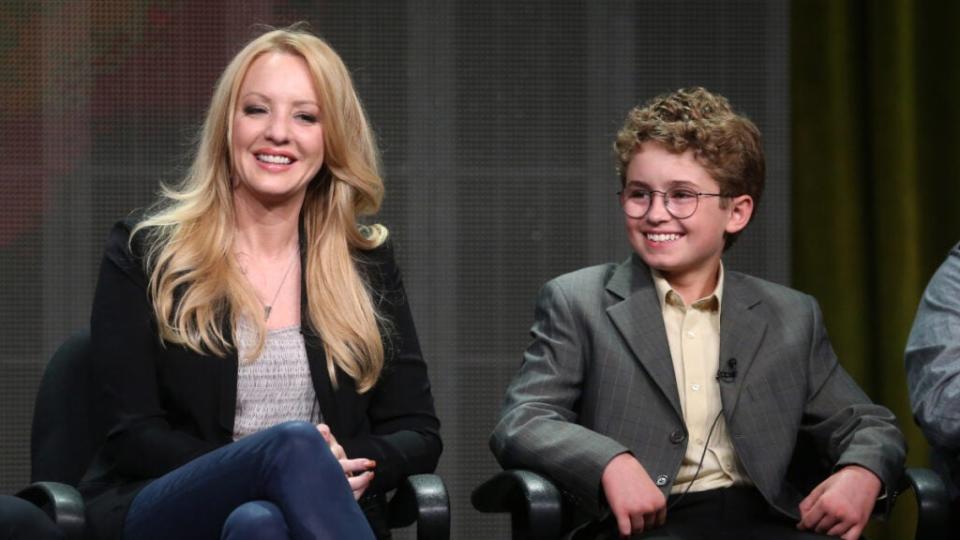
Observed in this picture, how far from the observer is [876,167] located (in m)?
4.56

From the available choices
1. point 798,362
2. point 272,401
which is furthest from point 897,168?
point 272,401

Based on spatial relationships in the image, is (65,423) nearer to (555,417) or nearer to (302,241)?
(302,241)

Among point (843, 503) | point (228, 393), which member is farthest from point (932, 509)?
point (228, 393)

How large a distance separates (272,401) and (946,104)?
2461 mm

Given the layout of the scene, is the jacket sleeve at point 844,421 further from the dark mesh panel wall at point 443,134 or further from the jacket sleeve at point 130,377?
the dark mesh panel wall at point 443,134

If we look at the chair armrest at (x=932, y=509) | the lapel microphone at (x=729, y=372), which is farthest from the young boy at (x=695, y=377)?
the chair armrest at (x=932, y=509)

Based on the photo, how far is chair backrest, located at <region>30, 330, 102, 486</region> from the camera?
3.15m

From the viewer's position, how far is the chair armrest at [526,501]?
2.82 m

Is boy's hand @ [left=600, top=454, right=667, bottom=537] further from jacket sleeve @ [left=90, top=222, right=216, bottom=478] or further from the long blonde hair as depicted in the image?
jacket sleeve @ [left=90, top=222, right=216, bottom=478]

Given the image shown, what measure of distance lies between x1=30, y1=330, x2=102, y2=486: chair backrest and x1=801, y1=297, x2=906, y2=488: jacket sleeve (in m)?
1.52

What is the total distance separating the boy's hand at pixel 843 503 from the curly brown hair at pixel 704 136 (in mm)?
644

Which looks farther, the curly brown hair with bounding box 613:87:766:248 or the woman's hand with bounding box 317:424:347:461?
the curly brown hair with bounding box 613:87:766:248

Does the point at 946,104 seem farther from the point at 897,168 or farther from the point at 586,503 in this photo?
the point at 586,503

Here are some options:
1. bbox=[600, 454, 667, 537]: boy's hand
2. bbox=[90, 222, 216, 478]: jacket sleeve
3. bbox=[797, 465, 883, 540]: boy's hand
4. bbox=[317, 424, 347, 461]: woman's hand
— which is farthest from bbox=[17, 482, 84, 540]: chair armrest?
bbox=[797, 465, 883, 540]: boy's hand
